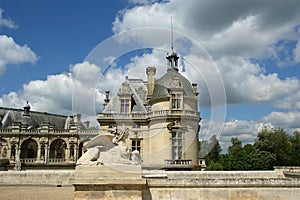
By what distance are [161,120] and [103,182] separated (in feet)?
53.1

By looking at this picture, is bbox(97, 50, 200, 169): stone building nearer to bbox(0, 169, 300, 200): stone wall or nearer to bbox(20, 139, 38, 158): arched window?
bbox(0, 169, 300, 200): stone wall

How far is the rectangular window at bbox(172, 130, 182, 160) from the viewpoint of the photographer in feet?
77.4

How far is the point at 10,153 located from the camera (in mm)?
37312

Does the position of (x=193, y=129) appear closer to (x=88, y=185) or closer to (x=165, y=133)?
(x=165, y=133)

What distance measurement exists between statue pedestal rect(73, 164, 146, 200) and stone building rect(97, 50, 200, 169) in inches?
571

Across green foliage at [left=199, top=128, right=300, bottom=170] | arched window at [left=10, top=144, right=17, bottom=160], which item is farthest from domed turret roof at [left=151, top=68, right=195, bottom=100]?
arched window at [left=10, top=144, right=17, bottom=160]

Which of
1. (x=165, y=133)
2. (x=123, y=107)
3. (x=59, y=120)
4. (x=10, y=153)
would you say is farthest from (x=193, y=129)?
(x=59, y=120)

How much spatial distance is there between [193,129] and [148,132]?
3691 millimetres

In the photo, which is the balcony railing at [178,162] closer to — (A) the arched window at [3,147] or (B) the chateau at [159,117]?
(B) the chateau at [159,117]

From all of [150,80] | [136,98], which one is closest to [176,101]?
[150,80]

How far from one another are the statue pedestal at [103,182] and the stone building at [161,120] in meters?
14.5

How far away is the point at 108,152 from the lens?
8.32 meters

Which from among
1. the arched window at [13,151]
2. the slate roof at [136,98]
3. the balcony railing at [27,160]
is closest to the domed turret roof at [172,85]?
the slate roof at [136,98]

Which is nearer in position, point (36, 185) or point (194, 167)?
point (36, 185)
